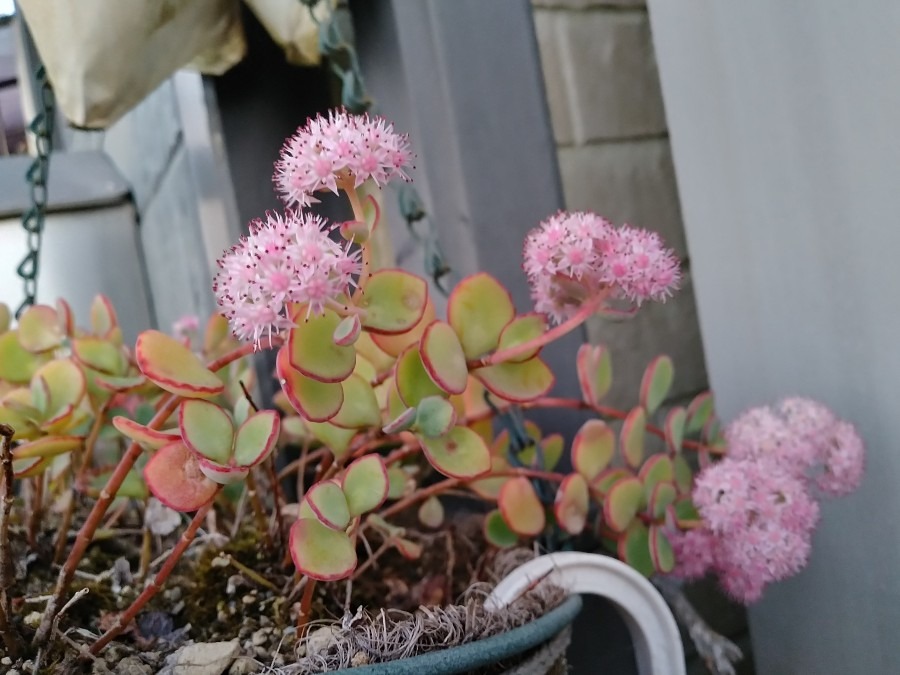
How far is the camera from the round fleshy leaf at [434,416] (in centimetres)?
36

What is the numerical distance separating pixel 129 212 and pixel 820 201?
3.50 ft

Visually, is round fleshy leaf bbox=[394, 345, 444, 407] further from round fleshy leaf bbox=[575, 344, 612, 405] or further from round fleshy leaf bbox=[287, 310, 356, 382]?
round fleshy leaf bbox=[575, 344, 612, 405]

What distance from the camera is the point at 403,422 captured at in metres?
0.36

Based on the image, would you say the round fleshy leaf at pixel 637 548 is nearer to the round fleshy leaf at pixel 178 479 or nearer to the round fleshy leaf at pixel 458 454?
the round fleshy leaf at pixel 458 454

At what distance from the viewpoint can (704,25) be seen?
646 mm

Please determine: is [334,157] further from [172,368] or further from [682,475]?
[682,475]

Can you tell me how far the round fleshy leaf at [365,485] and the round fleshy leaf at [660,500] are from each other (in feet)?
0.75

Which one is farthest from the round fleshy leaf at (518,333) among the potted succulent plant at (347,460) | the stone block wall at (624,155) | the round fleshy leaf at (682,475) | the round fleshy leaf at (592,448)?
the stone block wall at (624,155)

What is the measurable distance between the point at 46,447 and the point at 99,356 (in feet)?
0.35

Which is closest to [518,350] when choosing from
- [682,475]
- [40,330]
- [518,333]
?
[518,333]

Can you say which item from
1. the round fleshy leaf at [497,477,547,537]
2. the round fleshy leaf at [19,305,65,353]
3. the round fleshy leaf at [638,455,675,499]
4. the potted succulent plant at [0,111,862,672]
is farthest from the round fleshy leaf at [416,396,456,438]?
the round fleshy leaf at [19,305,65,353]

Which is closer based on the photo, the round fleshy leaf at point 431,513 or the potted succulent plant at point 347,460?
the potted succulent plant at point 347,460

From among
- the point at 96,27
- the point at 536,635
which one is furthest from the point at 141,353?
the point at 96,27

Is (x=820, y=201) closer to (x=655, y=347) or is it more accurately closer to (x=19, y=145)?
(x=655, y=347)
